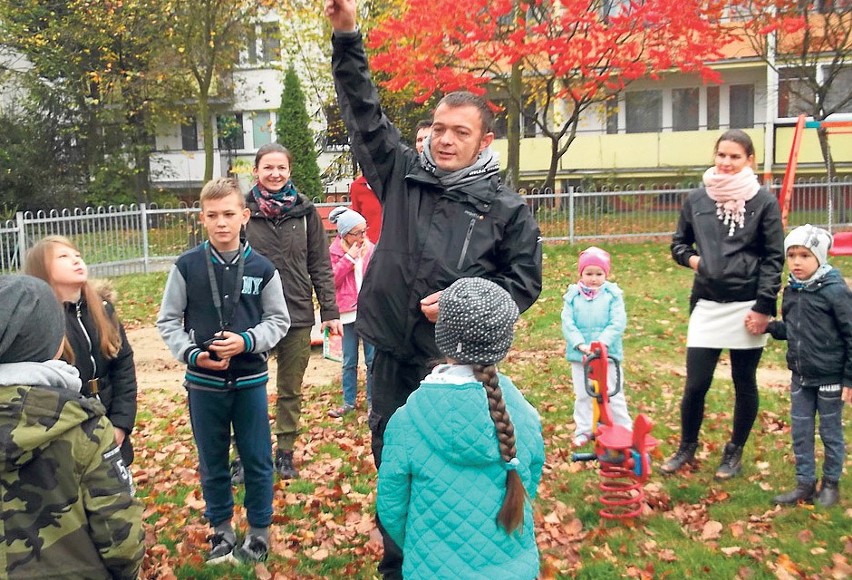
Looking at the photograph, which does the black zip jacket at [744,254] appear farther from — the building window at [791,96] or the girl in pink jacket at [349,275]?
the building window at [791,96]

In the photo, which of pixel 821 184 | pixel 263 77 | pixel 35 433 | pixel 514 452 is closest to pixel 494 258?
pixel 514 452

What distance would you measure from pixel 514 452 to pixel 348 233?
464 cm

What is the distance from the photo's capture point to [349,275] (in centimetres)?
730

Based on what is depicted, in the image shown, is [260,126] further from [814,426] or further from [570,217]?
[814,426]

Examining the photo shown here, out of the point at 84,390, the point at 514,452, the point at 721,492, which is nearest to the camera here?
the point at 514,452

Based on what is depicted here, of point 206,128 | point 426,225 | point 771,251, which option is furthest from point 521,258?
point 206,128

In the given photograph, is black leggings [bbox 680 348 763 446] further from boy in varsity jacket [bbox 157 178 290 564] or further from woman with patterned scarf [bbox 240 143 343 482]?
boy in varsity jacket [bbox 157 178 290 564]

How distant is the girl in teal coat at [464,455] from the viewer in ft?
9.07

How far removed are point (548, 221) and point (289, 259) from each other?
Result: 41.9 ft

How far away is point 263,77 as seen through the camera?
107 ft

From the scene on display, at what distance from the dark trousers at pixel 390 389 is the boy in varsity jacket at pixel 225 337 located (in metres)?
0.80

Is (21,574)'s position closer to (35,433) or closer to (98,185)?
(35,433)

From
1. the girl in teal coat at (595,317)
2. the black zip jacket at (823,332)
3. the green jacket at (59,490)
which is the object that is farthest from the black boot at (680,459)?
the green jacket at (59,490)

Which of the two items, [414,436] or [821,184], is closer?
[414,436]
